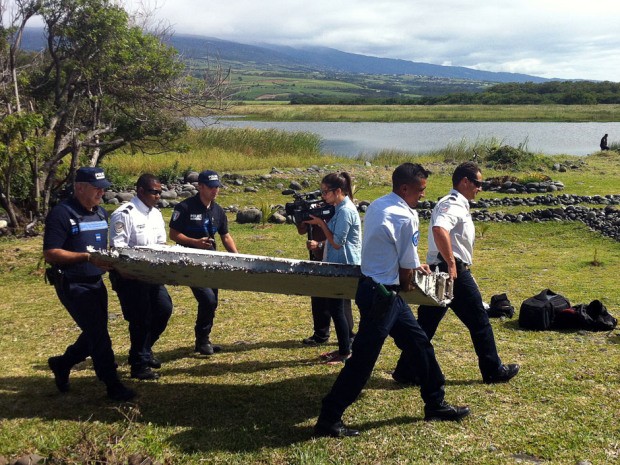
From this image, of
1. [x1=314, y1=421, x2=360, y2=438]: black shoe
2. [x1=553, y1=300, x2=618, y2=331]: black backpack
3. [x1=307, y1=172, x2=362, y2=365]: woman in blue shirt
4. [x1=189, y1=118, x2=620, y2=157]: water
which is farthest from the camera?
[x1=189, y1=118, x2=620, y2=157]: water

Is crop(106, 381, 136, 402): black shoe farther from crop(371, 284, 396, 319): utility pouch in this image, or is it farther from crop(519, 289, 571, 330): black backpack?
crop(519, 289, 571, 330): black backpack

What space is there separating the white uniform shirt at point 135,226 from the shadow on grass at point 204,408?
1.39 m

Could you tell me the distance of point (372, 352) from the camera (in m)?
4.48

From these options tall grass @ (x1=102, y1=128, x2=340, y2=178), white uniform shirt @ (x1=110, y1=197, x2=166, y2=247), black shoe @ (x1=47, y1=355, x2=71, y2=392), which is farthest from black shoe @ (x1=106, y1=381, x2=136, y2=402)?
tall grass @ (x1=102, y1=128, x2=340, y2=178)

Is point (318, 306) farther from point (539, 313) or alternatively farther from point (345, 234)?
point (539, 313)

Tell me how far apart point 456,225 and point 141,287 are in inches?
115

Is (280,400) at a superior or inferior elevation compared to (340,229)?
inferior

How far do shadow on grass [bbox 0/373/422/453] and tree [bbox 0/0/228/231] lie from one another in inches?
393

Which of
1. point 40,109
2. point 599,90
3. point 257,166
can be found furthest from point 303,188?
point 599,90

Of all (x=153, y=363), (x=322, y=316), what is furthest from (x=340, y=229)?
(x=153, y=363)

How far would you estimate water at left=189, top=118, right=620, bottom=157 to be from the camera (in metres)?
44.2

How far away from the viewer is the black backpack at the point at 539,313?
24.4ft

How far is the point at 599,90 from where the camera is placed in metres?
103

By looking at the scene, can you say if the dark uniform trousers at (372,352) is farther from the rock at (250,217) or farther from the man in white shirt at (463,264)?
the rock at (250,217)
